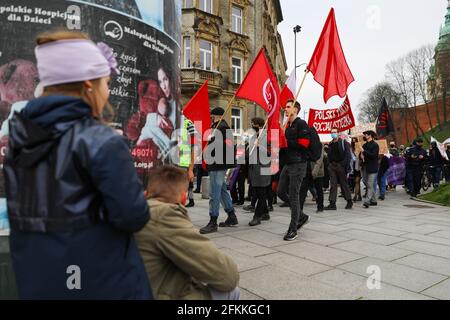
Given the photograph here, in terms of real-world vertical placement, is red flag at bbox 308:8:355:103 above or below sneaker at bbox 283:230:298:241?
above

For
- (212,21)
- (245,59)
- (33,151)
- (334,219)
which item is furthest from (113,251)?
(245,59)

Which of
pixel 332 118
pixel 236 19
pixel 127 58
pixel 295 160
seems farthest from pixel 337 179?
pixel 236 19

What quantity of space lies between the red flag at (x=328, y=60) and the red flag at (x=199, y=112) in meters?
2.16

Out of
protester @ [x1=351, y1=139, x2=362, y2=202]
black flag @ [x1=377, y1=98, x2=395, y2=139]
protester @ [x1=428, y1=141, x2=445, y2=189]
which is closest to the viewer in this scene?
protester @ [x1=351, y1=139, x2=362, y2=202]

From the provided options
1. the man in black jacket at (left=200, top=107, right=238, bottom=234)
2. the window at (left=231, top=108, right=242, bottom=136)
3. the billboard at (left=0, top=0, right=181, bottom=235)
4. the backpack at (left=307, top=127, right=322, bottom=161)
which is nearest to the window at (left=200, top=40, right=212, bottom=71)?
the window at (left=231, top=108, right=242, bottom=136)

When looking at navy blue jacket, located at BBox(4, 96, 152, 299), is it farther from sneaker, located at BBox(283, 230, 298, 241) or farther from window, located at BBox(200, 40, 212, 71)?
window, located at BBox(200, 40, 212, 71)

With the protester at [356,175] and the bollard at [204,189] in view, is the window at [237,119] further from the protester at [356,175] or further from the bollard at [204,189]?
the bollard at [204,189]

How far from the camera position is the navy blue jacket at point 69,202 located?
4.58 feet

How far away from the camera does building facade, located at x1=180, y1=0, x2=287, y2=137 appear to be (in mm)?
25500

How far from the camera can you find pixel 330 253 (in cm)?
474

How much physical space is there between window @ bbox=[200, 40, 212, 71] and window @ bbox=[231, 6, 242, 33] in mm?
3298

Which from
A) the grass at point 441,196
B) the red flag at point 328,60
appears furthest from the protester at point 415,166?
the red flag at point 328,60

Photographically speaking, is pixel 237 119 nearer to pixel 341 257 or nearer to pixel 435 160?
pixel 435 160

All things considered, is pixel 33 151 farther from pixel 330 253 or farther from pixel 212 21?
pixel 212 21
